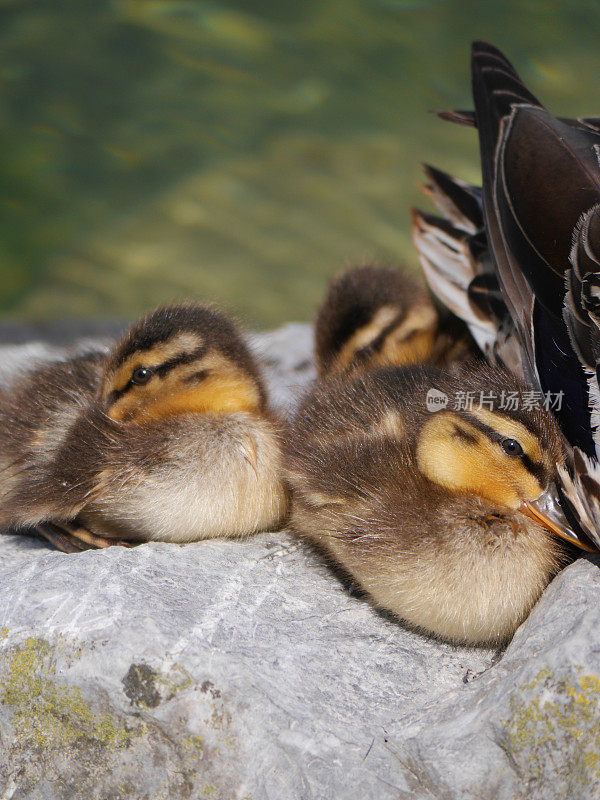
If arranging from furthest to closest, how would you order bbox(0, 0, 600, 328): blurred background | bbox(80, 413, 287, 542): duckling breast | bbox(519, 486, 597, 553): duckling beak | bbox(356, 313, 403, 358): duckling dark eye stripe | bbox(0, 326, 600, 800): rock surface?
1. bbox(0, 0, 600, 328): blurred background
2. bbox(356, 313, 403, 358): duckling dark eye stripe
3. bbox(80, 413, 287, 542): duckling breast
4. bbox(519, 486, 597, 553): duckling beak
5. bbox(0, 326, 600, 800): rock surface

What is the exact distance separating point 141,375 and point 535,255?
1.73 ft

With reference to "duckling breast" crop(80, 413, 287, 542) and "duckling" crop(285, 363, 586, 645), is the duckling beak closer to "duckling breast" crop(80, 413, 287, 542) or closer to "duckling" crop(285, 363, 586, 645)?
"duckling" crop(285, 363, 586, 645)

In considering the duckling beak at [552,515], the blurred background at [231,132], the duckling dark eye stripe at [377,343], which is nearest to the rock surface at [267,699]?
the duckling beak at [552,515]

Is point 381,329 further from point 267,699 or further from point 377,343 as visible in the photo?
point 267,699

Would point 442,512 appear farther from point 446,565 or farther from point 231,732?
point 231,732

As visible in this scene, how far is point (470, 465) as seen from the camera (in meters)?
1.03

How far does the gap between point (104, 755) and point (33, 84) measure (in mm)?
2599

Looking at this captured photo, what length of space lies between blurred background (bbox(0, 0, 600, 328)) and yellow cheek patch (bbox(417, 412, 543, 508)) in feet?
6.05

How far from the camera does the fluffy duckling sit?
4.99 ft

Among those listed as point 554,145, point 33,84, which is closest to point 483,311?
point 554,145

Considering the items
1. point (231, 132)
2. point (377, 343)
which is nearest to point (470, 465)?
point (377, 343)

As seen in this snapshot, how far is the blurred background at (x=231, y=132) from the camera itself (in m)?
2.87

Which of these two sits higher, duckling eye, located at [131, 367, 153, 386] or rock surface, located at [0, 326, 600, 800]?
duckling eye, located at [131, 367, 153, 386]

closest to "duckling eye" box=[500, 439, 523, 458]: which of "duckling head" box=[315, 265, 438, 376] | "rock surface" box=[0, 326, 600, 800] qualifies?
"rock surface" box=[0, 326, 600, 800]
